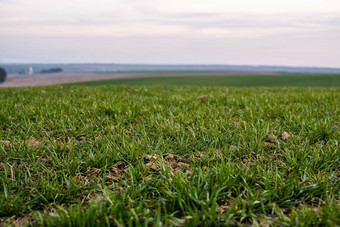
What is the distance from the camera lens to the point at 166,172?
2.37 metres

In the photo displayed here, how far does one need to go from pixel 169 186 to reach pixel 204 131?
1447 mm

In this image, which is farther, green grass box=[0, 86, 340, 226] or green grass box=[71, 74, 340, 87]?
green grass box=[71, 74, 340, 87]

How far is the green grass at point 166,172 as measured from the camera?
6.02ft

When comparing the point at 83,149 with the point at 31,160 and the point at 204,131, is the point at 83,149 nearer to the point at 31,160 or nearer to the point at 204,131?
the point at 31,160

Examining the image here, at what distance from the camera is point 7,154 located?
2854mm

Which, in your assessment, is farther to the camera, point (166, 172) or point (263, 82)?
point (263, 82)

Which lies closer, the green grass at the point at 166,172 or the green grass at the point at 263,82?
the green grass at the point at 166,172

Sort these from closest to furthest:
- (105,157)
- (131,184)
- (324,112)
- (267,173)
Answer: (131,184) < (267,173) < (105,157) < (324,112)

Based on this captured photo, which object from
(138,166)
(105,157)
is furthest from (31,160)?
(138,166)

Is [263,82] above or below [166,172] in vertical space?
above

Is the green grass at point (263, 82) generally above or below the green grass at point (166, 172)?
above

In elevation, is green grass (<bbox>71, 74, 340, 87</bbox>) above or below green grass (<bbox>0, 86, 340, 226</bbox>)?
above

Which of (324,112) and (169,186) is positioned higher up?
(324,112)

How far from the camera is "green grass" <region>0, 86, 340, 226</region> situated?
184cm
